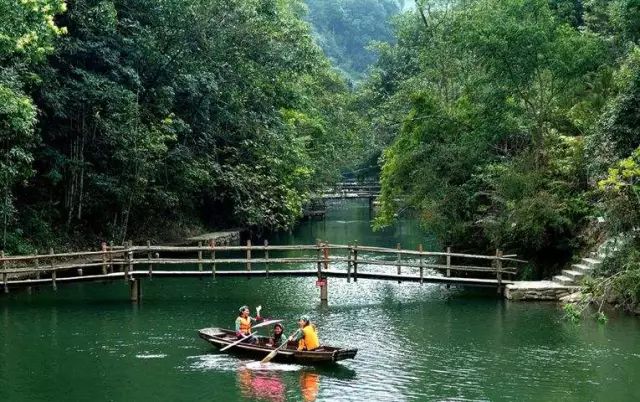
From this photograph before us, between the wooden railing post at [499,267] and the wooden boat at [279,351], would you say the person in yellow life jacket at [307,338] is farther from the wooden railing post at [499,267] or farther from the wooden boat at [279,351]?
the wooden railing post at [499,267]

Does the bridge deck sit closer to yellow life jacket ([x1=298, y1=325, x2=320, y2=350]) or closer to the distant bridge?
yellow life jacket ([x1=298, y1=325, x2=320, y2=350])

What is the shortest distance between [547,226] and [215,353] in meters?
12.2

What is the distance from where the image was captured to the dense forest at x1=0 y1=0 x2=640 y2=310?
26750 mm

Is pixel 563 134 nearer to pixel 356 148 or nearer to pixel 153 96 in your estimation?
pixel 153 96

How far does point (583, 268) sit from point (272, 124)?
70.9 feet

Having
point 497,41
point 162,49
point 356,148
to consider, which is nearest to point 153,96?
point 162,49

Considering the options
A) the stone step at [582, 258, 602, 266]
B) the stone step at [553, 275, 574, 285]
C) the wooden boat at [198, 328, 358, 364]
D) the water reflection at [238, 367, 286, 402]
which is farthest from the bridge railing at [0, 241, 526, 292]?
the water reflection at [238, 367, 286, 402]

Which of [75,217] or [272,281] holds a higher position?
[75,217]

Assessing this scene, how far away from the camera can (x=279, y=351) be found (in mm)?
19391

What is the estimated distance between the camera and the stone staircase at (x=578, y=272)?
25500 mm

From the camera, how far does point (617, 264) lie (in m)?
22.4

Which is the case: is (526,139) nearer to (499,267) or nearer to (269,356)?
(499,267)

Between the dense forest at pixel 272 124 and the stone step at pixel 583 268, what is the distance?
3.94ft

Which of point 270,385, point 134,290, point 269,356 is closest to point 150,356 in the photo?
point 269,356
